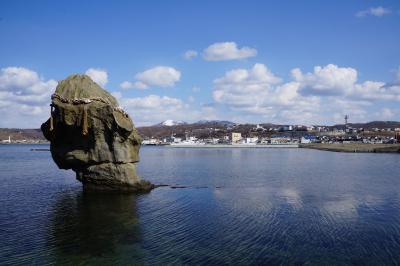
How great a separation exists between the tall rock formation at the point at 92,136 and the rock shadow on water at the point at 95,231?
2623mm

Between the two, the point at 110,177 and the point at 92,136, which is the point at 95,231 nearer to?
the point at 92,136

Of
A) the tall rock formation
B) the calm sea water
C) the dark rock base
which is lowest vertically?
the calm sea water

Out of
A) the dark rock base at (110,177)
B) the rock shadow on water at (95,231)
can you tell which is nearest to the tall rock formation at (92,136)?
the dark rock base at (110,177)

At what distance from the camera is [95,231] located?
19.1m

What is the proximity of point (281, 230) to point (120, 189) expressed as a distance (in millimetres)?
15575

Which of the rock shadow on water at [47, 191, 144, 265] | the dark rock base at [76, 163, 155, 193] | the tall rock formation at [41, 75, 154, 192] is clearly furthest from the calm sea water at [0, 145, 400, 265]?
the tall rock formation at [41, 75, 154, 192]

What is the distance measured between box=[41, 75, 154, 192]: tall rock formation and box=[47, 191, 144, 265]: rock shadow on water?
8.60 feet

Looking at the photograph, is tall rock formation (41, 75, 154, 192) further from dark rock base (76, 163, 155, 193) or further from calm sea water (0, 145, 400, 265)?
calm sea water (0, 145, 400, 265)

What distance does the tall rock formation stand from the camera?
2869 cm

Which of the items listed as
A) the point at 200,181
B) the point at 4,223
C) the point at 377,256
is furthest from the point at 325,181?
the point at 4,223

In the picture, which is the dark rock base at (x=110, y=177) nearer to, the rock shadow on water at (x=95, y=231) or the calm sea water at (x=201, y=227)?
the calm sea water at (x=201, y=227)

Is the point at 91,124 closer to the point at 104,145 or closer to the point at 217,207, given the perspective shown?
the point at 104,145

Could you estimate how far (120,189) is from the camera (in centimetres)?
3144

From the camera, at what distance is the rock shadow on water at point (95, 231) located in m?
15.3
